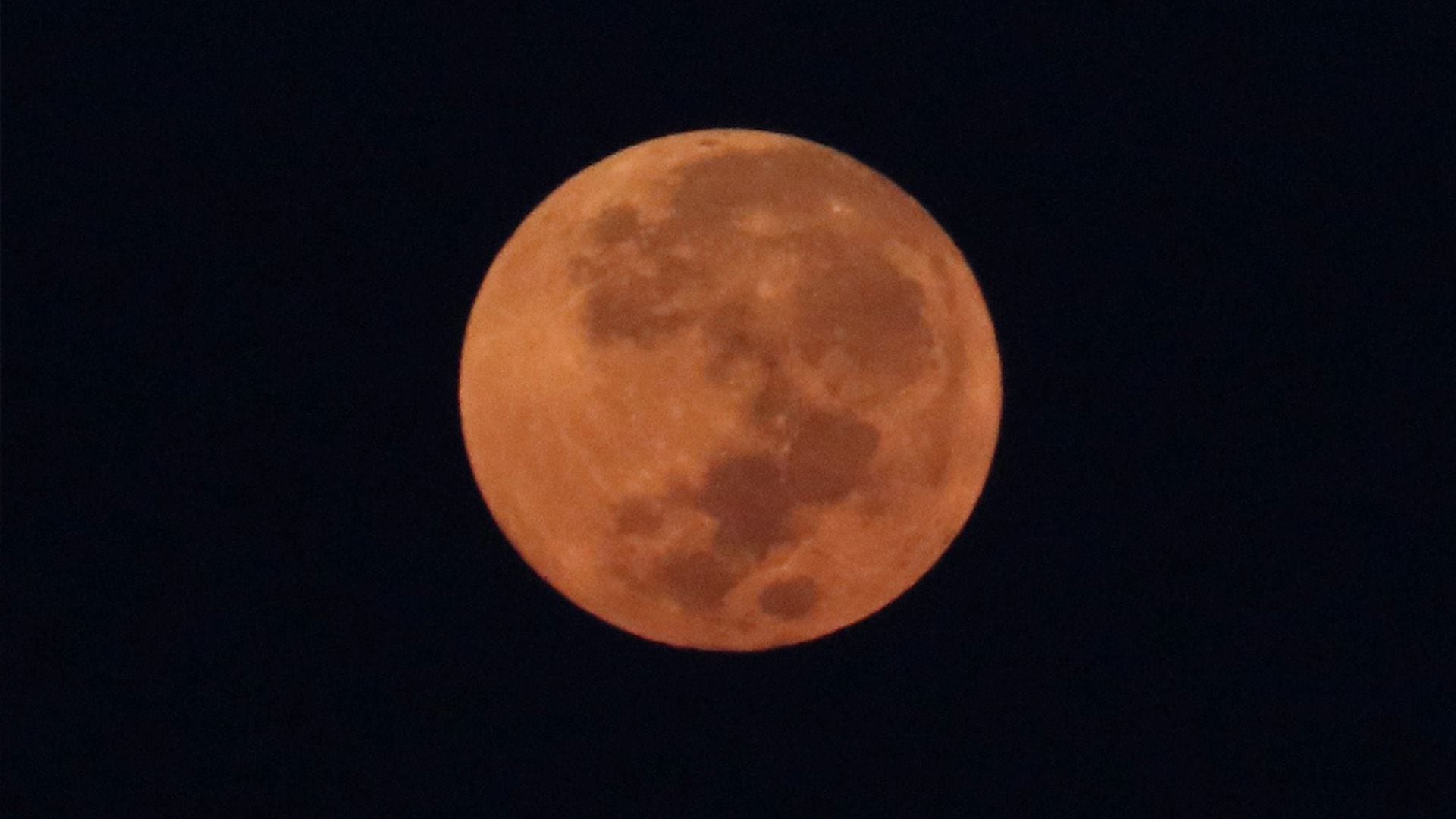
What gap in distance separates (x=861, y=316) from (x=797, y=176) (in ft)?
2.56

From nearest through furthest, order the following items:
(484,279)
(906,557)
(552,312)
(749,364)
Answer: (749,364)
(552,312)
(906,557)
(484,279)

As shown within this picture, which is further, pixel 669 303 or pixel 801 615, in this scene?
pixel 801 615

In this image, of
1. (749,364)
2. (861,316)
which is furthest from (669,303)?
(861,316)

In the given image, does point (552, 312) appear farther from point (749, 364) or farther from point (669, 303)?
point (749, 364)

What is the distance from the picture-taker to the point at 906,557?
4.88 meters

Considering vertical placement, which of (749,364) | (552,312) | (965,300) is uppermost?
(965,300)

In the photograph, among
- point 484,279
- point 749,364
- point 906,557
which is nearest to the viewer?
point 749,364

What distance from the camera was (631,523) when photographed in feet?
14.7

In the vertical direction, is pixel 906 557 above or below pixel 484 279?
below

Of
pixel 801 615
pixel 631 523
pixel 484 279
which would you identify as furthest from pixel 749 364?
pixel 484 279

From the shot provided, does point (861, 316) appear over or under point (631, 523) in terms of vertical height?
over

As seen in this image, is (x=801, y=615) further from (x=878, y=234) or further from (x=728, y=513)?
(x=878, y=234)

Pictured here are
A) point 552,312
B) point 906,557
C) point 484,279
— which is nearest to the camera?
point 552,312

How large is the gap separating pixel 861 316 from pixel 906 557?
1240 mm
